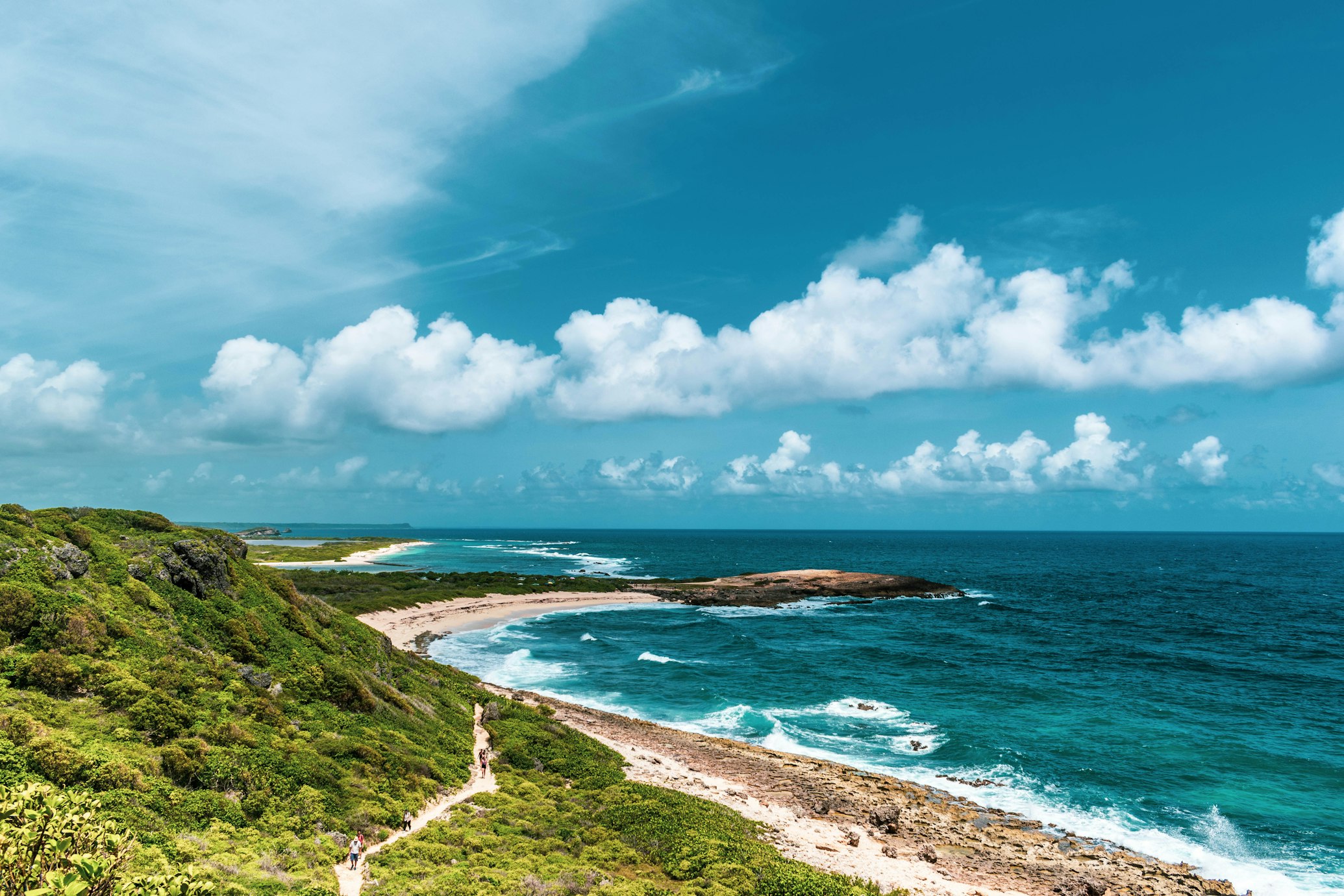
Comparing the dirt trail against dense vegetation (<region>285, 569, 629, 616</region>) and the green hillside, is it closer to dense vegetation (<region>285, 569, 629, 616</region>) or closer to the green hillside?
the green hillside

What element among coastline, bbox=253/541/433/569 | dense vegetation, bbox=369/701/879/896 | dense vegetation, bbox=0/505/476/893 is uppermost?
dense vegetation, bbox=0/505/476/893

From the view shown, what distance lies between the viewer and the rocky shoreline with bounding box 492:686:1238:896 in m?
24.8

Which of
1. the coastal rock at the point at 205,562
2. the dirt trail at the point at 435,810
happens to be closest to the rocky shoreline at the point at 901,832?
the dirt trail at the point at 435,810

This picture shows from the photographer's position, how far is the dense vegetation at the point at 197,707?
17.7 metres

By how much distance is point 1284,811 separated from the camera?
31609 mm

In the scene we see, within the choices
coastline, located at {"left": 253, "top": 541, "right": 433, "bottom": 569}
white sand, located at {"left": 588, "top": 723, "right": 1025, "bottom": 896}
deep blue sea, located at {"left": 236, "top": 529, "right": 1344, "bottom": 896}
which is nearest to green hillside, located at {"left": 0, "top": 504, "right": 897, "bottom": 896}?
white sand, located at {"left": 588, "top": 723, "right": 1025, "bottom": 896}

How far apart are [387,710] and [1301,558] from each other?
10200 inches

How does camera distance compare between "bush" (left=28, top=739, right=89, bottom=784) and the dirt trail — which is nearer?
"bush" (left=28, top=739, right=89, bottom=784)

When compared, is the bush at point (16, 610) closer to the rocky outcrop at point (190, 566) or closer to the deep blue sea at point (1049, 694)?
the rocky outcrop at point (190, 566)

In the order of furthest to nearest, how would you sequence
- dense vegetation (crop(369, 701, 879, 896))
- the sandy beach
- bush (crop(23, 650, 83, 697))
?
the sandy beach, bush (crop(23, 650, 83, 697)), dense vegetation (crop(369, 701, 879, 896))

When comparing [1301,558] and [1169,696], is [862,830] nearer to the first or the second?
[1169,696]

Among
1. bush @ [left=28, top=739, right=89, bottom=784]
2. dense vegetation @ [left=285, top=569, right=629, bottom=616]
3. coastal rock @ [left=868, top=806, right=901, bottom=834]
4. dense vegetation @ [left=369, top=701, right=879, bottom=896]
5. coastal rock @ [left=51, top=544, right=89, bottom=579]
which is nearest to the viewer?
bush @ [left=28, top=739, right=89, bottom=784]

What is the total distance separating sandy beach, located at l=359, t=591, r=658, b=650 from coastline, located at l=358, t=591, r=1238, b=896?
127 ft

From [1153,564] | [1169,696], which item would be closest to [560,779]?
[1169,696]
